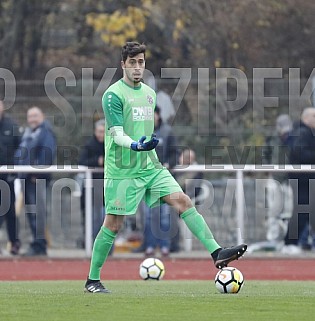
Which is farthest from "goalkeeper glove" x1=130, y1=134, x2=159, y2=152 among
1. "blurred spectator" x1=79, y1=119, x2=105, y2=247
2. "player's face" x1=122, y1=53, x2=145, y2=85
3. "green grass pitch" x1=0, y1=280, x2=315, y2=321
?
"blurred spectator" x1=79, y1=119, x2=105, y2=247

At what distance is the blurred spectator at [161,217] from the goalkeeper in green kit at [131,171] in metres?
6.71

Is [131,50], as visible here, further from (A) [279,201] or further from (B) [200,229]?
(A) [279,201]

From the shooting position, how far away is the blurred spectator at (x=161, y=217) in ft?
60.1

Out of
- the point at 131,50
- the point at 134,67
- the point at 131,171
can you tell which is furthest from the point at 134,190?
the point at 131,50

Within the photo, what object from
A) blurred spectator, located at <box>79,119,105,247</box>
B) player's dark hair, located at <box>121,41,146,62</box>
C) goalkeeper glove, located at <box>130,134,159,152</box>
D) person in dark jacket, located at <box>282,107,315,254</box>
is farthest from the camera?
blurred spectator, located at <box>79,119,105,247</box>

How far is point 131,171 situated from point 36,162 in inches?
305

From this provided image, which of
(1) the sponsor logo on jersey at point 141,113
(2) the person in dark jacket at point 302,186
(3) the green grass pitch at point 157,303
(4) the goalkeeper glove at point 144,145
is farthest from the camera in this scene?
(2) the person in dark jacket at point 302,186

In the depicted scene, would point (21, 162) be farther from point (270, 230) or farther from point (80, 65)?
point (80, 65)

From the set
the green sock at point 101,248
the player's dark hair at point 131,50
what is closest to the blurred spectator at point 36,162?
the green sock at point 101,248

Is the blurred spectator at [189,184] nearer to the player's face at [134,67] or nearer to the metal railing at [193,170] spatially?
the metal railing at [193,170]

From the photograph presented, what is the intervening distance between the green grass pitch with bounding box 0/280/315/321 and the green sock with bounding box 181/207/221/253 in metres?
0.49

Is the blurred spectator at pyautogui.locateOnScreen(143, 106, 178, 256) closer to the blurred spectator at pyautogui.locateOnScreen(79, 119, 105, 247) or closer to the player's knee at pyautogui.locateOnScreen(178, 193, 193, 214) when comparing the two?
the blurred spectator at pyautogui.locateOnScreen(79, 119, 105, 247)

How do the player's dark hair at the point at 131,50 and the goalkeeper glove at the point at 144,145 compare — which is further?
the player's dark hair at the point at 131,50

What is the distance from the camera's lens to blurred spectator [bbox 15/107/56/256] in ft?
61.5
